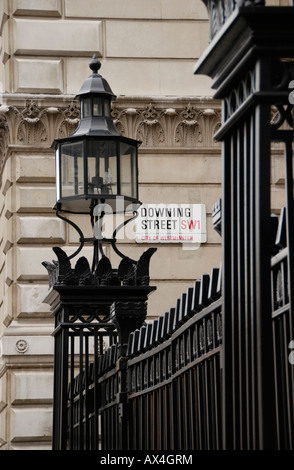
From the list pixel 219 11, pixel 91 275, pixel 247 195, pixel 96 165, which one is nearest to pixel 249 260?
pixel 247 195

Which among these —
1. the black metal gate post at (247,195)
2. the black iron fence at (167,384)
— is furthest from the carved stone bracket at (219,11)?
the black iron fence at (167,384)

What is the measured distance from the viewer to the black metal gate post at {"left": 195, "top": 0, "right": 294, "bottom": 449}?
296cm

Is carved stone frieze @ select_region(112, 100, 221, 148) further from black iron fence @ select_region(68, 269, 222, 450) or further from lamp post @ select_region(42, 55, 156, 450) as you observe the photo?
black iron fence @ select_region(68, 269, 222, 450)

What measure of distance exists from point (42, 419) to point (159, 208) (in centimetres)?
275

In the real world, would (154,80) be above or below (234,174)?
above

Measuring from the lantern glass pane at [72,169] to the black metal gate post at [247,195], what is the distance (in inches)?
161

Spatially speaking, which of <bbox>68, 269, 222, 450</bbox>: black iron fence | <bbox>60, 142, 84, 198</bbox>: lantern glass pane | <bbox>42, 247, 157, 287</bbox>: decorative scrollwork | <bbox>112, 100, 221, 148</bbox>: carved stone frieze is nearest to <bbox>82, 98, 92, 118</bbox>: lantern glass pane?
<bbox>60, 142, 84, 198</bbox>: lantern glass pane

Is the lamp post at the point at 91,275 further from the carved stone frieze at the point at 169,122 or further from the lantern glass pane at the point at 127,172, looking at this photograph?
the carved stone frieze at the point at 169,122

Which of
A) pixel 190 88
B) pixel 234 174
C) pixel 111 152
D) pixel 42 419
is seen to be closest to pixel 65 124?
pixel 190 88

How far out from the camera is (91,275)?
698cm

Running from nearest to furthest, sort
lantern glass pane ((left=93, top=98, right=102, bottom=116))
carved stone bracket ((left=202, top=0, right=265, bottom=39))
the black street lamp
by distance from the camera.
A: 1. carved stone bracket ((left=202, top=0, right=265, bottom=39))
2. the black street lamp
3. lantern glass pane ((left=93, top=98, right=102, bottom=116))

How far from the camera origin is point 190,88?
1404cm

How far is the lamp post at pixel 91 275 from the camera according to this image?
6.66 meters

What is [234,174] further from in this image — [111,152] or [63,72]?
[63,72]
